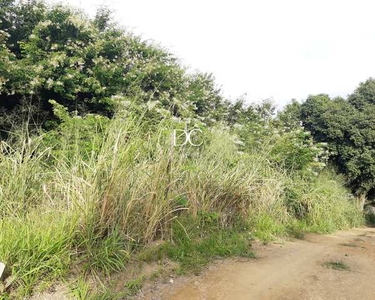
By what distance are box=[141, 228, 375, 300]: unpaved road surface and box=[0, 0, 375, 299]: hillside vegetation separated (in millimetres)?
271

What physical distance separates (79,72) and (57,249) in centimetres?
711

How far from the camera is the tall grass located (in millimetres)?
2646

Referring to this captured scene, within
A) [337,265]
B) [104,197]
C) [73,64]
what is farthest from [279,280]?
[73,64]

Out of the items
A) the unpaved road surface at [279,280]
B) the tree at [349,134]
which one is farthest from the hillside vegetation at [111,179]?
the tree at [349,134]

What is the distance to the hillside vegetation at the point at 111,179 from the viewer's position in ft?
9.23

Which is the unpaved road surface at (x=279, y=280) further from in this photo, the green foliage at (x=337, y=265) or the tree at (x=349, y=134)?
the tree at (x=349, y=134)

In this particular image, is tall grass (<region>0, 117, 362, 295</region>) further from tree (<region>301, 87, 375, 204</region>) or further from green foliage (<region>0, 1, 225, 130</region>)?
tree (<region>301, 87, 375, 204</region>)

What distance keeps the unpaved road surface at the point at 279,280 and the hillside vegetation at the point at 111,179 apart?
0.89 ft

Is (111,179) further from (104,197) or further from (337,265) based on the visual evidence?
(337,265)

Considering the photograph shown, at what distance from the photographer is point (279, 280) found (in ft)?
11.2

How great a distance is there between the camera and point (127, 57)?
1068cm

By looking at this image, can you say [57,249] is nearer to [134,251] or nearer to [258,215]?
[134,251]

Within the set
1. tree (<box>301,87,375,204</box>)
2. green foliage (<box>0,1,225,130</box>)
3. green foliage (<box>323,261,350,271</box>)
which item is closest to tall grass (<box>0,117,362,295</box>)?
green foliage (<box>323,261,350,271</box>)

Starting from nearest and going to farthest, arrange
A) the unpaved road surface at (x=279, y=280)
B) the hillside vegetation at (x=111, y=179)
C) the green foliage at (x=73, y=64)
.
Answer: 1. the hillside vegetation at (x=111, y=179)
2. the unpaved road surface at (x=279, y=280)
3. the green foliage at (x=73, y=64)
